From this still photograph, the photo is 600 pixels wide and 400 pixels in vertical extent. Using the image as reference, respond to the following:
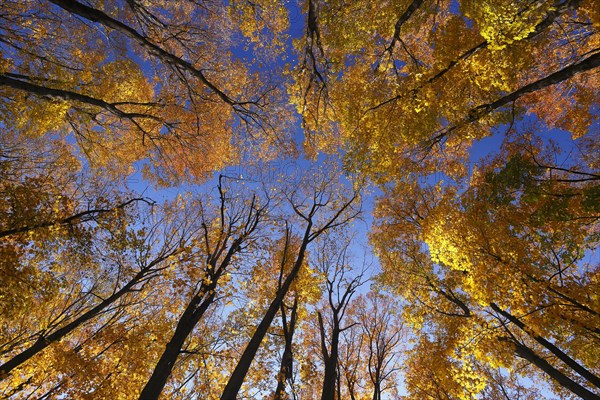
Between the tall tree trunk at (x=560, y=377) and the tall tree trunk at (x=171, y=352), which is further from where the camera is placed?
the tall tree trunk at (x=560, y=377)

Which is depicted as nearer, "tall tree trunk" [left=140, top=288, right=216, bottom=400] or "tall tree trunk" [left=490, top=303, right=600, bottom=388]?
"tall tree trunk" [left=140, top=288, right=216, bottom=400]

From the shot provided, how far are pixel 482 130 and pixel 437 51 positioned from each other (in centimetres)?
298

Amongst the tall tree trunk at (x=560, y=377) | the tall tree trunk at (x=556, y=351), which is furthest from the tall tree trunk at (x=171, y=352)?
the tall tree trunk at (x=560, y=377)

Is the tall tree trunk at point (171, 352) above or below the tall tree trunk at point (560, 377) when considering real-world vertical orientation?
below

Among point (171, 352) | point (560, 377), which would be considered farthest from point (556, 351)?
→ point (171, 352)

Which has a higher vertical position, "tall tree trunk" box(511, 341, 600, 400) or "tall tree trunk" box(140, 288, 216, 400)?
"tall tree trunk" box(511, 341, 600, 400)

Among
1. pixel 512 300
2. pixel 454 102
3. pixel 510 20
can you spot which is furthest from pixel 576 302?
pixel 510 20

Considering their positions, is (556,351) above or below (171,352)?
above

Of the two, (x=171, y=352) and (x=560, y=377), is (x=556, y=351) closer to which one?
(x=560, y=377)

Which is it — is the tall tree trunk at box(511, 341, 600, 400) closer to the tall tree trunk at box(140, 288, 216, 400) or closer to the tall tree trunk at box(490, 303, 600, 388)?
the tall tree trunk at box(490, 303, 600, 388)

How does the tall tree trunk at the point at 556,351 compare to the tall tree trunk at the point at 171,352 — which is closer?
the tall tree trunk at the point at 171,352

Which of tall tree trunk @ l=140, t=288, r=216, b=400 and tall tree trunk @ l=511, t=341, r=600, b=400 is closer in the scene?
tall tree trunk @ l=140, t=288, r=216, b=400

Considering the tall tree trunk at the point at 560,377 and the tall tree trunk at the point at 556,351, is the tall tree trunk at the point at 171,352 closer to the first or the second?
the tall tree trunk at the point at 556,351

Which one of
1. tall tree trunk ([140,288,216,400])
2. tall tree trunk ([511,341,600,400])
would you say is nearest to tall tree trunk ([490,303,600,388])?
tall tree trunk ([511,341,600,400])
